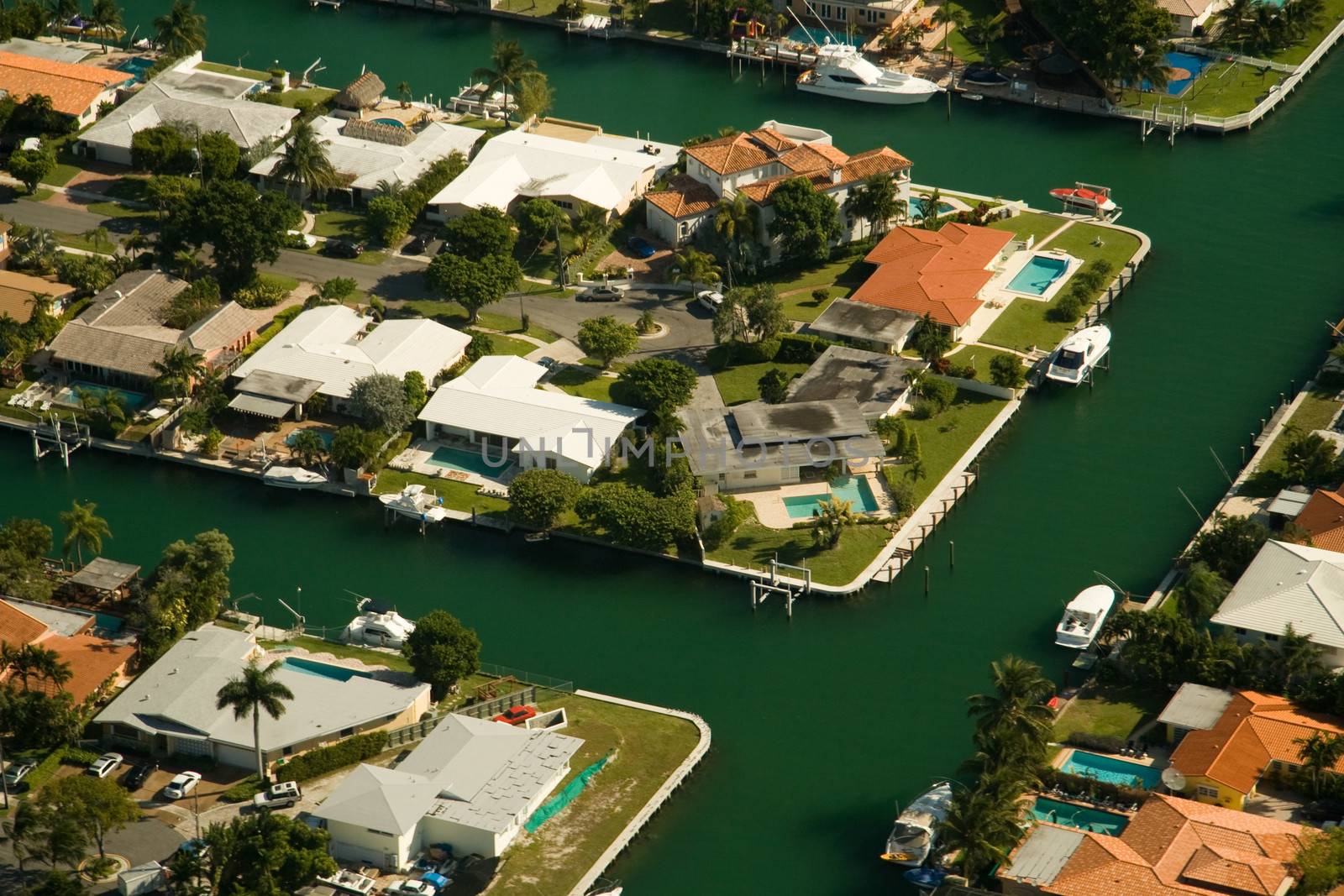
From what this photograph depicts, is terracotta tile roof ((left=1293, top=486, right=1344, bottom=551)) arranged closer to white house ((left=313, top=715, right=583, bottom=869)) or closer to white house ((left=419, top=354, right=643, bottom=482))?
white house ((left=419, top=354, right=643, bottom=482))

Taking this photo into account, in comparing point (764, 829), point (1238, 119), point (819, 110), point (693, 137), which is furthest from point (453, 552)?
point (1238, 119)

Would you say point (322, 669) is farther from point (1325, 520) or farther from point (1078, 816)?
point (1325, 520)

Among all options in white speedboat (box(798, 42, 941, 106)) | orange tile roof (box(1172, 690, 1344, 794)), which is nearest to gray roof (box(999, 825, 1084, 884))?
orange tile roof (box(1172, 690, 1344, 794))

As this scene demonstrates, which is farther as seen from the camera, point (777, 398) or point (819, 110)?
point (819, 110)

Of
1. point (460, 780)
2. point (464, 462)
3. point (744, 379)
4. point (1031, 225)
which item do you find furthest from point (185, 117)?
point (460, 780)

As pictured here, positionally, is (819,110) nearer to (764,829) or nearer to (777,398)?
(777,398)

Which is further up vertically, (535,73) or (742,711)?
(535,73)
